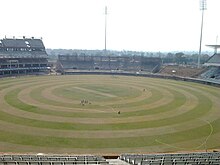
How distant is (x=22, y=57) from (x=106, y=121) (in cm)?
7504

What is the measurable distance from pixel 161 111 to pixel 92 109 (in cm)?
1241

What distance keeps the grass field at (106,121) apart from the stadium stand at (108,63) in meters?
64.9

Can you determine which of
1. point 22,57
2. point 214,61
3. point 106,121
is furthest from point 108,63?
point 106,121

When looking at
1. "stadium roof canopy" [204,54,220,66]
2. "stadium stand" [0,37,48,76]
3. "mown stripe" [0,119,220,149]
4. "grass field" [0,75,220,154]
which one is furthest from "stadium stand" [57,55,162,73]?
"mown stripe" [0,119,220,149]

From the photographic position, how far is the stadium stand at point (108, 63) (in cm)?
12900

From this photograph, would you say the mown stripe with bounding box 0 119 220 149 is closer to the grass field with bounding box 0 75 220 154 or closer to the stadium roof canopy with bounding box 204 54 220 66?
the grass field with bounding box 0 75 220 154

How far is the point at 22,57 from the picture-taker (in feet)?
346

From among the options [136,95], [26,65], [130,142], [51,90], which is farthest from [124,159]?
[26,65]

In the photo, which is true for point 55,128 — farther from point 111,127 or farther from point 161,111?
point 161,111

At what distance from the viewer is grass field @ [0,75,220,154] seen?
1249 inches

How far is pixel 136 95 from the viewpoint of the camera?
199 feet

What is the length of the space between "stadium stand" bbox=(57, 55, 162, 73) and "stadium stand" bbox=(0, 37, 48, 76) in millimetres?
13343

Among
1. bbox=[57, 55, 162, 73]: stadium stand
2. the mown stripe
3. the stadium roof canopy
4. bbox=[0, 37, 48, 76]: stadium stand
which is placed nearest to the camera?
the mown stripe

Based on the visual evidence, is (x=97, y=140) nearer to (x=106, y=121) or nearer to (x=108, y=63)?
(x=106, y=121)
